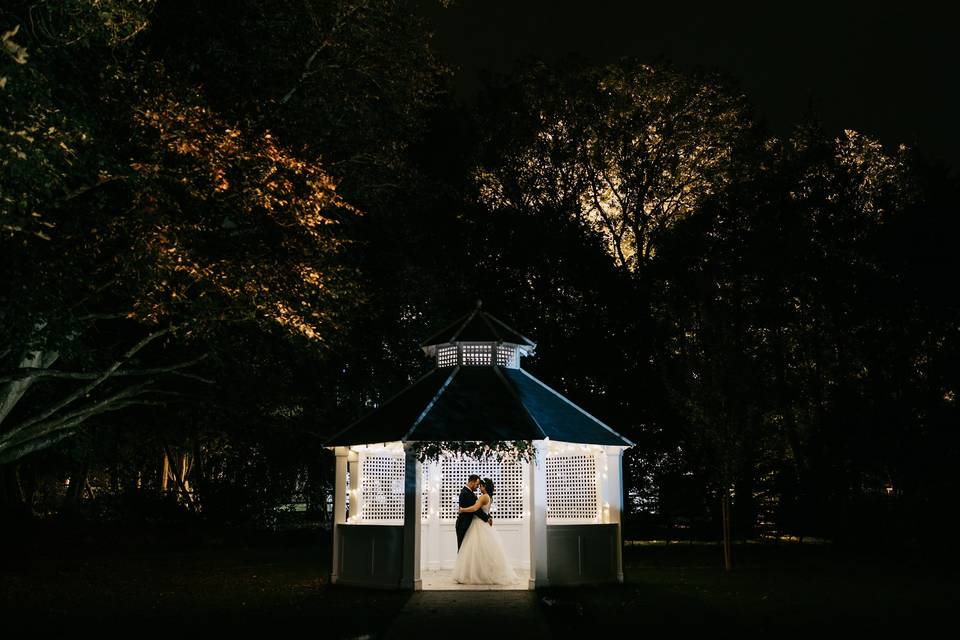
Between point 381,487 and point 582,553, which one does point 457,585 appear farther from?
point 381,487

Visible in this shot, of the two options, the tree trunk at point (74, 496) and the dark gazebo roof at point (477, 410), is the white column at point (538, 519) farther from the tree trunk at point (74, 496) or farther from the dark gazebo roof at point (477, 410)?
the tree trunk at point (74, 496)

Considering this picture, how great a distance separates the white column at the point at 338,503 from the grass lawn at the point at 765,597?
13.3 feet

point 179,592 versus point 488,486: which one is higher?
point 488,486

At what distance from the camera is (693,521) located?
31.9 metres

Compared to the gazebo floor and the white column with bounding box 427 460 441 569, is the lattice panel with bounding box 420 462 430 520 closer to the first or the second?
the white column with bounding box 427 460 441 569

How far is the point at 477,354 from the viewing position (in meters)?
18.5

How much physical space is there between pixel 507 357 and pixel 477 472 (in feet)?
7.91

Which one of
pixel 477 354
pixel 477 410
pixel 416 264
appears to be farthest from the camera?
pixel 416 264

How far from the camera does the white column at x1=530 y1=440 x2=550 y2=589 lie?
51.5 ft

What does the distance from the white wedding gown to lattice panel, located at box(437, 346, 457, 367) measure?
3749 mm

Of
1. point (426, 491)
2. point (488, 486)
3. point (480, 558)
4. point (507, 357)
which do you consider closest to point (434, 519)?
point (426, 491)

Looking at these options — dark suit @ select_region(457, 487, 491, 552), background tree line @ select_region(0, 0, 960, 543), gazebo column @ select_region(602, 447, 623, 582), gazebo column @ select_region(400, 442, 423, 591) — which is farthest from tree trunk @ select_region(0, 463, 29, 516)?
gazebo column @ select_region(602, 447, 623, 582)

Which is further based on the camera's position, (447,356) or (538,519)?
(447,356)

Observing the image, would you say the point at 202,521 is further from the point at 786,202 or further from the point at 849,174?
the point at 849,174
